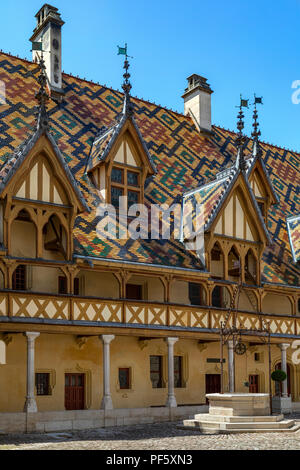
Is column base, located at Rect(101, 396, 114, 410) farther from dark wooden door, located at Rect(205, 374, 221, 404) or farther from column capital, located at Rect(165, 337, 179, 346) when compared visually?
dark wooden door, located at Rect(205, 374, 221, 404)

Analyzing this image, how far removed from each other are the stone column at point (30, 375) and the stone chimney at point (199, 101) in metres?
16.0

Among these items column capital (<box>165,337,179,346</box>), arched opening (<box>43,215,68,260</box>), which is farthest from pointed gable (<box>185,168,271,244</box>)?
arched opening (<box>43,215,68,260</box>)

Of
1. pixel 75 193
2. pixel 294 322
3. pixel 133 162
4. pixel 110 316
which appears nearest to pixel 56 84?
pixel 133 162

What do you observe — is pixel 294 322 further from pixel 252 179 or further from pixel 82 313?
pixel 82 313

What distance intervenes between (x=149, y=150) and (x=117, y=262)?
8206mm

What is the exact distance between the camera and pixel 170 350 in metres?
23.0

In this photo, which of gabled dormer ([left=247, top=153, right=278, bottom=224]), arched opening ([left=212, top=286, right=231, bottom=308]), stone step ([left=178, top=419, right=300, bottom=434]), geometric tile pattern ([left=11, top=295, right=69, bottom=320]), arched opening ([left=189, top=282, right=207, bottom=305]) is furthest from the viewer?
gabled dormer ([left=247, top=153, right=278, bottom=224])

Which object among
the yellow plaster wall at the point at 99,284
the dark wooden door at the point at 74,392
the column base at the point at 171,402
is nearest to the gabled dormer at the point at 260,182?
the yellow plaster wall at the point at 99,284

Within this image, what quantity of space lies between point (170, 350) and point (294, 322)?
254 inches

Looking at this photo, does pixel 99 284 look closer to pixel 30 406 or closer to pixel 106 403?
pixel 106 403

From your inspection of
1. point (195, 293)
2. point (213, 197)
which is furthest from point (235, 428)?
point (213, 197)

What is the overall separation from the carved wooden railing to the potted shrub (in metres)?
1.84

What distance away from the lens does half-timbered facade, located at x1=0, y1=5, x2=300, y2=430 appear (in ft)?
67.2

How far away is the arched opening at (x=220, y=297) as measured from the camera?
86.2 feet
